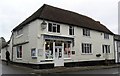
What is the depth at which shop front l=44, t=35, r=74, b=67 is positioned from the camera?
22.4 m

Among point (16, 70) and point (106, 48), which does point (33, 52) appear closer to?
point (16, 70)

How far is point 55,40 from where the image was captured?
23109 mm

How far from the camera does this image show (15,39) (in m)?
30.4

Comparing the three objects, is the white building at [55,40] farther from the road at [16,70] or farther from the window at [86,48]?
the road at [16,70]

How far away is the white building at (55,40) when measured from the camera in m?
22.0

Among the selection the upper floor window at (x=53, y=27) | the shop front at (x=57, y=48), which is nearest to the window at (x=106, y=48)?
the shop front at (x=57, y=48)

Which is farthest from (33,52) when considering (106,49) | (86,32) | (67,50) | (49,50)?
(106,49)

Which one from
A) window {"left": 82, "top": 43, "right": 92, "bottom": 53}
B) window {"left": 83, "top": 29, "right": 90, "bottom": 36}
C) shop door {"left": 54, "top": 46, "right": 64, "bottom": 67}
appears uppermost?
window {"left": 83, "top": 29, "right": 90, "bottom": 36}

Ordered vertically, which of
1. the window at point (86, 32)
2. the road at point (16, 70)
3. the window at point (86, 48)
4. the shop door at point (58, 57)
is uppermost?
the window at point (86, 32)

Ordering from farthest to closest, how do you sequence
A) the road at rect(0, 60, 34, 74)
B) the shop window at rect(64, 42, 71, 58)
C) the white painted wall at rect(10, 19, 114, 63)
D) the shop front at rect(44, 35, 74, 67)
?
the shop window at rect(64, 42, 71, 58)
the shop front at rect(44, 35, 74, 67)
the white painted wall at rect(10, 19, 114, 63)
the road at rect(0, 60, 34, 74)

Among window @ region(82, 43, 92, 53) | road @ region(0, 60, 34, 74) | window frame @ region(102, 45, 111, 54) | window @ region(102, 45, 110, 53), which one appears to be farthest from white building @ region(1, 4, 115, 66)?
road @ region(0, 60, 34, 74)

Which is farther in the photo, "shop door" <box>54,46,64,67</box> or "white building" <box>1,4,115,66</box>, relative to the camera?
"shop door" <box>54,46,64,67</box>

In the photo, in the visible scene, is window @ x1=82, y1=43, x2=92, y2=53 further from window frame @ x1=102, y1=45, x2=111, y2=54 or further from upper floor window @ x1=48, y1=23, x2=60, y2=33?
upper floor window @ x1=48, y1=23, x2=60, y2=33

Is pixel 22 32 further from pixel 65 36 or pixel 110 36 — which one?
pixel 110 36
